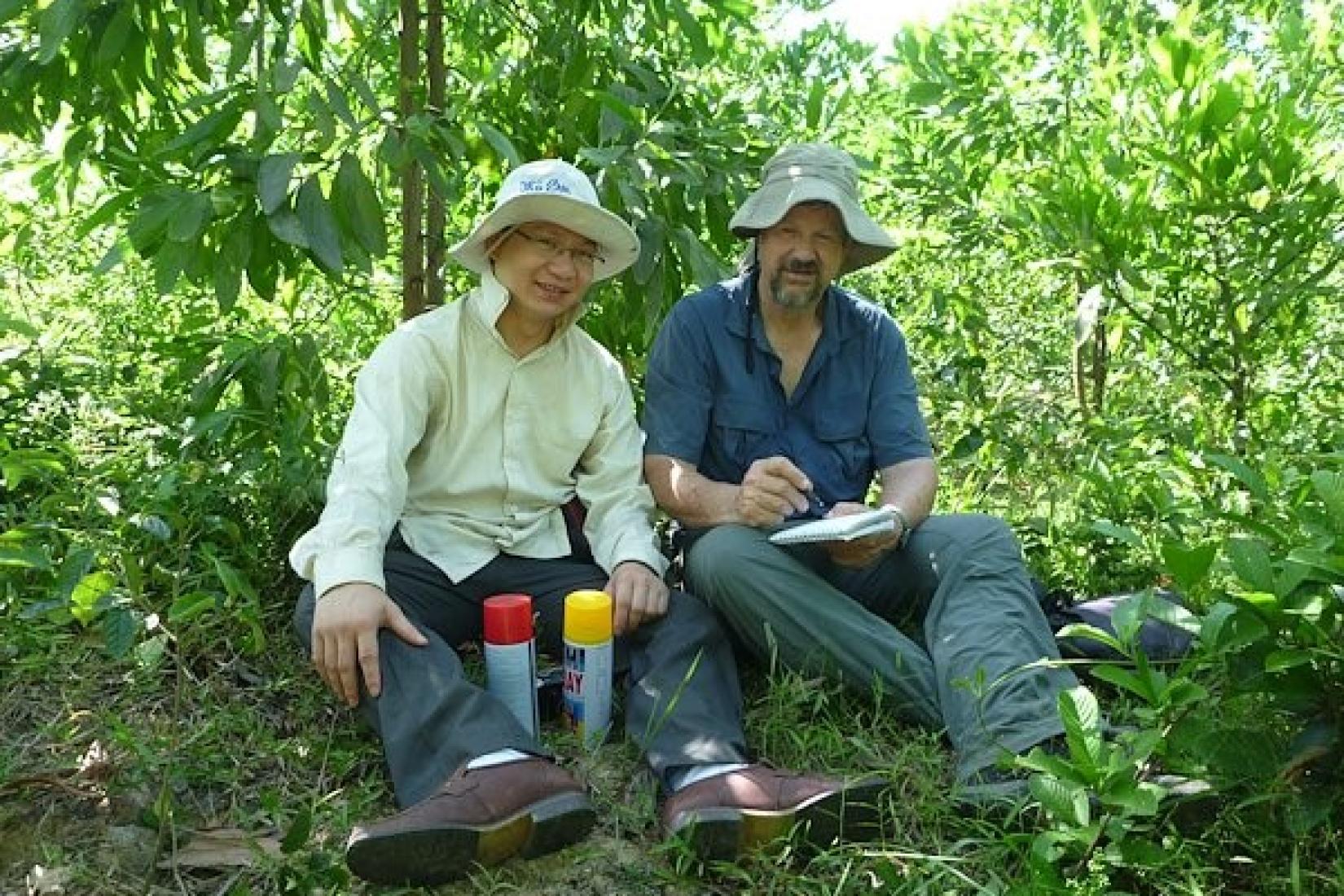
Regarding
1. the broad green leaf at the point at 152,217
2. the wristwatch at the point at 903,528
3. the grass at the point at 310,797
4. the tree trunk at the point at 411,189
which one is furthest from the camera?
the tree trunk at the point at 411,189

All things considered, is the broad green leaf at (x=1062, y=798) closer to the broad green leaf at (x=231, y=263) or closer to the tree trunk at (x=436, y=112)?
the broad green leaf at (x=231, y=263)

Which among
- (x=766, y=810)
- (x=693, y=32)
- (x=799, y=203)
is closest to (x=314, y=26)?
(x=693, y=32)

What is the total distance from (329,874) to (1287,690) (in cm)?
143

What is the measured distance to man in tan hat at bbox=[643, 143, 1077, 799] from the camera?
254cm

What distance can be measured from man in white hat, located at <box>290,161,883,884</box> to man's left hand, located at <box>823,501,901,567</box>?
1.06ft

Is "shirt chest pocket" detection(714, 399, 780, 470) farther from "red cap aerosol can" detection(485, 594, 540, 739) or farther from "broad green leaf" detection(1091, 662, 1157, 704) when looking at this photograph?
"broad green leaf" detection(1091, 662, 1157, 704)

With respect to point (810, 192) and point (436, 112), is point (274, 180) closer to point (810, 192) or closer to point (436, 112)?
point (436, 112)

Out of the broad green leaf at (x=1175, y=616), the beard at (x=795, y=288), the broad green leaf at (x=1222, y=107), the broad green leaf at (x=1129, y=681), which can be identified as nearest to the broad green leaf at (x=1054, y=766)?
the broad green leaf at (x=1129, y=681)

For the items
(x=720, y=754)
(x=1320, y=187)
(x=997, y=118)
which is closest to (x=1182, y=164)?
(x=1320, y=187)

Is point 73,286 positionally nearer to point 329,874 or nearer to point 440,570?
point 440,570

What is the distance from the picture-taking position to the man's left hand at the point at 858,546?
2648 millimetres

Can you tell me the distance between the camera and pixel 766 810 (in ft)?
6.70

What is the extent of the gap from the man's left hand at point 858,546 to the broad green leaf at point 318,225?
1170 millimetres

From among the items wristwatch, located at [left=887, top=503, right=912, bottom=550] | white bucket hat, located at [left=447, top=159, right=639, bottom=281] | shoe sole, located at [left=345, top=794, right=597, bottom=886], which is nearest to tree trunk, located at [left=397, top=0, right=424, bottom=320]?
white bucket hat, located at [left=447, top=159, right=639, bottom=281]
